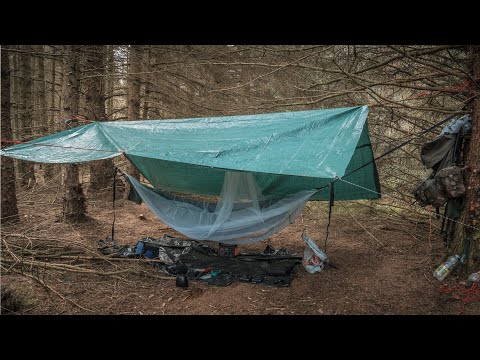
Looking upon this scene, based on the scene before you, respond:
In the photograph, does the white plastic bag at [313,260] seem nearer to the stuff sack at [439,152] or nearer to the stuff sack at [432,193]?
the stuff sack at [432,193]

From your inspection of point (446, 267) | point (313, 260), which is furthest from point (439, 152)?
point (313, 260)

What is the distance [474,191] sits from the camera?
291 centimetres

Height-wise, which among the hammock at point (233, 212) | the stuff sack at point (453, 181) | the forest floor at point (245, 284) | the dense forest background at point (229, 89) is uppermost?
the dense forest background at point (229, 89)

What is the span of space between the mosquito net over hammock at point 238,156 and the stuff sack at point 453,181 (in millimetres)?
626

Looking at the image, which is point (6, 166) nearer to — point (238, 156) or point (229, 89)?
point (229, 89)

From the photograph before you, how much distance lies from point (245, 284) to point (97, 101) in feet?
13.0

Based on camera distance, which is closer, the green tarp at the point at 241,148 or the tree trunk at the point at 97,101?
the green tarp at the point at 241,148

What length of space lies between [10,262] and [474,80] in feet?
14.9

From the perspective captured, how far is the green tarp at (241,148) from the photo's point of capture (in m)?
2.84

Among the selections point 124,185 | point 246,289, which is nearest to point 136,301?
point 246,289

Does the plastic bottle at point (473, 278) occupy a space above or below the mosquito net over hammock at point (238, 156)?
below

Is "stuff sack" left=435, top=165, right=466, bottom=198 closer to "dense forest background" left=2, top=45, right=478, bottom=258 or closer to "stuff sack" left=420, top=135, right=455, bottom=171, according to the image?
"stuff sack" left=420, top=135, right=455, bottom=171

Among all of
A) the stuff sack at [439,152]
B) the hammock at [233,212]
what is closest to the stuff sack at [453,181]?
the stuff sack at [439,152]
